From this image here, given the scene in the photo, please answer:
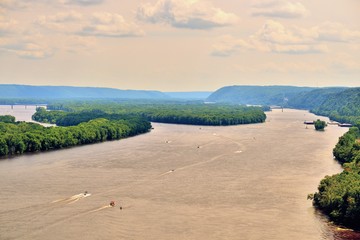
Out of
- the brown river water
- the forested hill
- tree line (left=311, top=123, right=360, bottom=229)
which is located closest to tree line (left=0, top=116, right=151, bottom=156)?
the brown river water

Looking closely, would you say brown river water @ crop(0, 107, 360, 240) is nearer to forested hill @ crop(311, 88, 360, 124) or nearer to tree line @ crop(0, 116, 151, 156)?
tree line @ crop(0, 116, 151, 156)

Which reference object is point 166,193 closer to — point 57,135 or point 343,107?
point 57,135

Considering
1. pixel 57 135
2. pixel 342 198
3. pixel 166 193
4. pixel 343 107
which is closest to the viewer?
pixel 342 198

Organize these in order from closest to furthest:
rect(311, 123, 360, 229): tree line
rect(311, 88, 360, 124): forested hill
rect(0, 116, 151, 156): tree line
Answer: rect(311, 123, 360, 229): tree line, rect(0, 116, 151, 156): tree line, rect(311, 88, 360, 124): forested hill

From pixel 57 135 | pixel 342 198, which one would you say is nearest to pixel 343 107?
pixel 57 135

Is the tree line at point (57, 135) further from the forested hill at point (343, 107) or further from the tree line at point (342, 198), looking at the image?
the forested hill at point (343, 107)

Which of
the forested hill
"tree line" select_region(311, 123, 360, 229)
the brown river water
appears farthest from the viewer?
the forested hill
